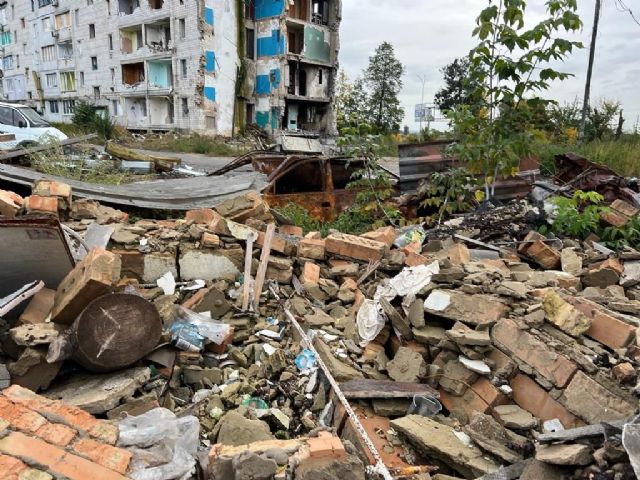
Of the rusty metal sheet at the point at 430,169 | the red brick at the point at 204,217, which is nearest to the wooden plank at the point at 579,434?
the red brick at the point at 204,217

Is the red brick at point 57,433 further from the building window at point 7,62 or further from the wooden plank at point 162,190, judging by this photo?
the building window at point 7,62

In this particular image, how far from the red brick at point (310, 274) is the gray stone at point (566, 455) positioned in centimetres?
250

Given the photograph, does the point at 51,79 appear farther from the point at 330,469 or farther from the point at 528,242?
the point at 330,469

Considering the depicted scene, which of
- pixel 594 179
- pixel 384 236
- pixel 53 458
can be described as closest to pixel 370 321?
pixel 384 236

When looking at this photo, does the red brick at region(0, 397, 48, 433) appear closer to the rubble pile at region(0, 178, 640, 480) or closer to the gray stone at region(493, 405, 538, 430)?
the rubble pile at region(0, 178, 640, 480)

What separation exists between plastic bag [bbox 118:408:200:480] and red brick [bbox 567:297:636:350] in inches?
94.9

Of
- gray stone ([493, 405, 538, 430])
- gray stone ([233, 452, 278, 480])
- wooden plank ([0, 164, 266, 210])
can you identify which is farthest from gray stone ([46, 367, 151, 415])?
wooden plank ([0, 164, 266, 210])

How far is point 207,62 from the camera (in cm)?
2564

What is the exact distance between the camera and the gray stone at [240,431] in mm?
2467

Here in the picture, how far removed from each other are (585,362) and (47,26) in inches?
1691

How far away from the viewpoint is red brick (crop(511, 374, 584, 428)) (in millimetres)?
2475

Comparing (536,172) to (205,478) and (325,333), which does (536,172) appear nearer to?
(325,333)

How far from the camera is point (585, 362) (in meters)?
2.55

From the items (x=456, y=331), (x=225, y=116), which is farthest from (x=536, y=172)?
(x=225, y=116)
